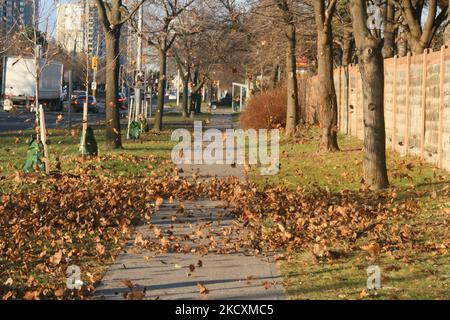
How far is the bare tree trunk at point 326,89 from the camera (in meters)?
23.4

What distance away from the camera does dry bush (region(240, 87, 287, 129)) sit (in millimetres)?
36812

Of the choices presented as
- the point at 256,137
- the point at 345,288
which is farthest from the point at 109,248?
the point at 256,137

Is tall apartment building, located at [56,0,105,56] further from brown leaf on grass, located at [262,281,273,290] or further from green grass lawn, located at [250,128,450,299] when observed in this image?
brown leaf on grass, located at [262,281,273,290]

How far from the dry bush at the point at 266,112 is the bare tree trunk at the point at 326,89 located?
12517 mm

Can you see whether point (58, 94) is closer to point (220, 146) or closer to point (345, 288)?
point (220, 146)

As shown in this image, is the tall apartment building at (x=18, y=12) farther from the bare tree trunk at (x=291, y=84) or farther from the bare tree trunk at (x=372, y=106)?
the bare tree trunk at (x=372, y=106)

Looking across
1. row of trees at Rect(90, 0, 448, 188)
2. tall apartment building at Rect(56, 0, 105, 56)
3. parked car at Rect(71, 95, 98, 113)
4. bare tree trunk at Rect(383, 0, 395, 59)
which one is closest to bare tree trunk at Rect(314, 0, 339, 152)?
row of trees at Rect(90, 0, 448, 188)

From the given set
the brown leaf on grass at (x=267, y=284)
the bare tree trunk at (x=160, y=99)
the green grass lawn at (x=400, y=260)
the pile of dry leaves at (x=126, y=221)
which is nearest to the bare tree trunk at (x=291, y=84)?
the bare tree trunk at (x=160, y=99)

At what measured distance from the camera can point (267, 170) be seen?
1997 cm

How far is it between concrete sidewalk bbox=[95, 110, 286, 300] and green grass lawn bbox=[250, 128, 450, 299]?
327mm

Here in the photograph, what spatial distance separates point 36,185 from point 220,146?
41.4 ft

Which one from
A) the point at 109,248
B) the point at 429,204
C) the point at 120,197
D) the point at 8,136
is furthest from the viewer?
the point at 8,136

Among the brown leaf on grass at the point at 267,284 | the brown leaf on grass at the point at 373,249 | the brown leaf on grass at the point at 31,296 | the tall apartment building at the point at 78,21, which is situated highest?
the tall apartment building at the point at 78,21
